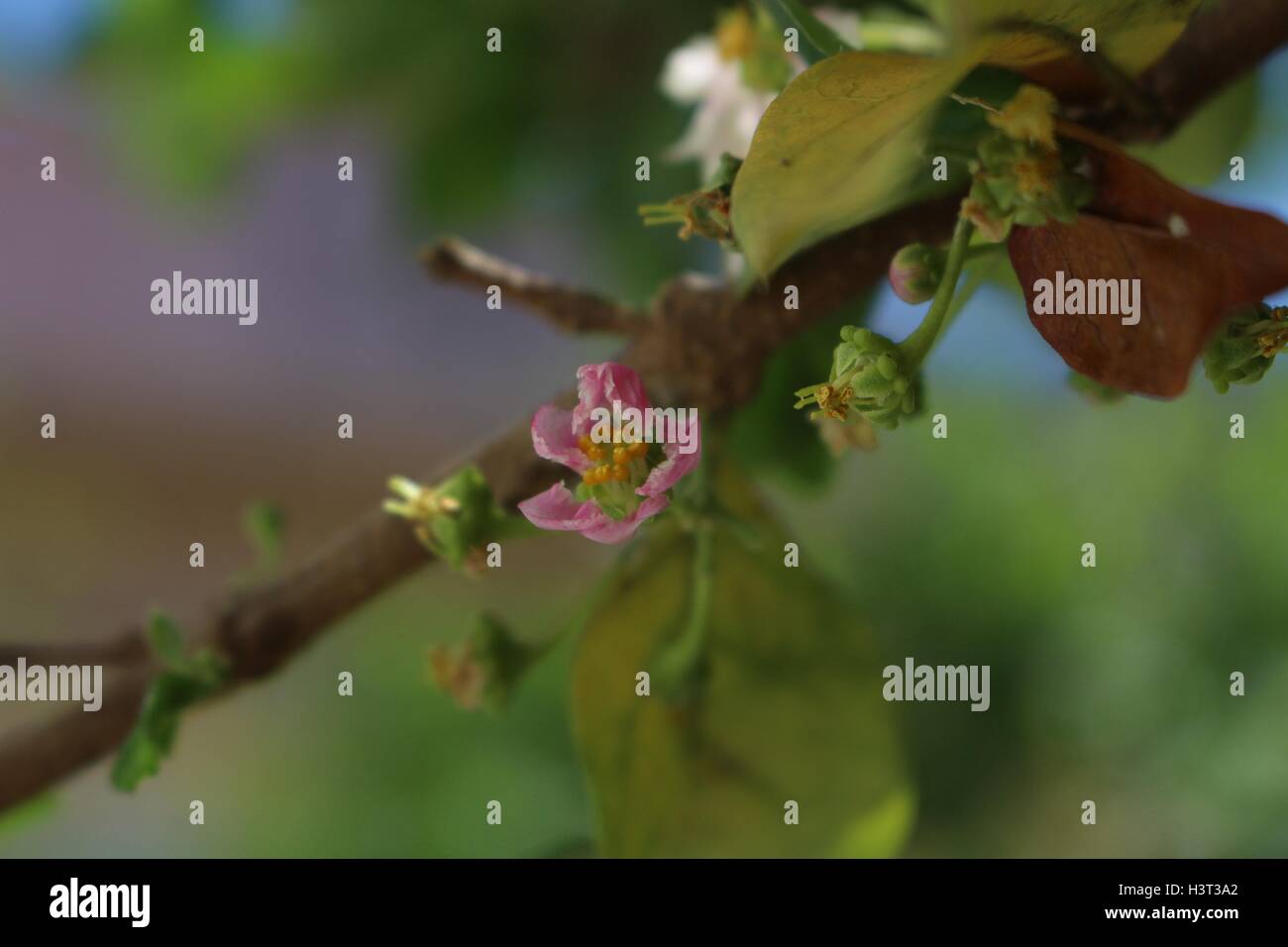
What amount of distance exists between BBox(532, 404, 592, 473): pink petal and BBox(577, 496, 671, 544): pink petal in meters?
0.02

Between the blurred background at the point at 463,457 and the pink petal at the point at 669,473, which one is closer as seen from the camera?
the pink petal at the point at 669,473

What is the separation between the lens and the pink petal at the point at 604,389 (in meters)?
0.27

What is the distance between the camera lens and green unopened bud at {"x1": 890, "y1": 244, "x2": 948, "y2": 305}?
0.87ft

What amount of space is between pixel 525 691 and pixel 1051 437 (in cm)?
61

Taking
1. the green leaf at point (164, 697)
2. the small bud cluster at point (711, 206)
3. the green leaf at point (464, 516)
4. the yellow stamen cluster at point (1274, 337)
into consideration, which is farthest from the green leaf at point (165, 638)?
the yellow stamen cluster at point (1274, 337)

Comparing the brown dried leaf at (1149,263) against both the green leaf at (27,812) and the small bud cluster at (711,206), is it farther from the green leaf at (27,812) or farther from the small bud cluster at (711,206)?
the green leaf at (27,812)

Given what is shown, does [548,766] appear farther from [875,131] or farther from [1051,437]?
[875,131]

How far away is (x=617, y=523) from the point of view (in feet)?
0.87

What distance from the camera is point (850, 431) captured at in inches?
13.3

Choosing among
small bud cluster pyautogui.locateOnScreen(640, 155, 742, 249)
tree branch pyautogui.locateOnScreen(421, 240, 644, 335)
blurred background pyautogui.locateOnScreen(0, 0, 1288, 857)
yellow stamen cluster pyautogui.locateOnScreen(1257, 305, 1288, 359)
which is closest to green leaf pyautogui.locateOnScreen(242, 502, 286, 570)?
blurred background pyautogui.locateOnScreen(0, 0, 1288, 857)

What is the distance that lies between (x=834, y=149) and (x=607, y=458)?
0.28 feet

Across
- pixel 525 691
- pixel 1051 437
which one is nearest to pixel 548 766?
pixel 525 691

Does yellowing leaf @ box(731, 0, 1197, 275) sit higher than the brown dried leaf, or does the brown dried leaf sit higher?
yellowing leaf @ box(731, 0, 1197, 275)

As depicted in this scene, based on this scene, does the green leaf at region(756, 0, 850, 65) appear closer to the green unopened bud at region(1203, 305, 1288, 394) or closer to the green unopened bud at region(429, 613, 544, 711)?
the green unopened bud at region(1203, 305, 1288, 394)
